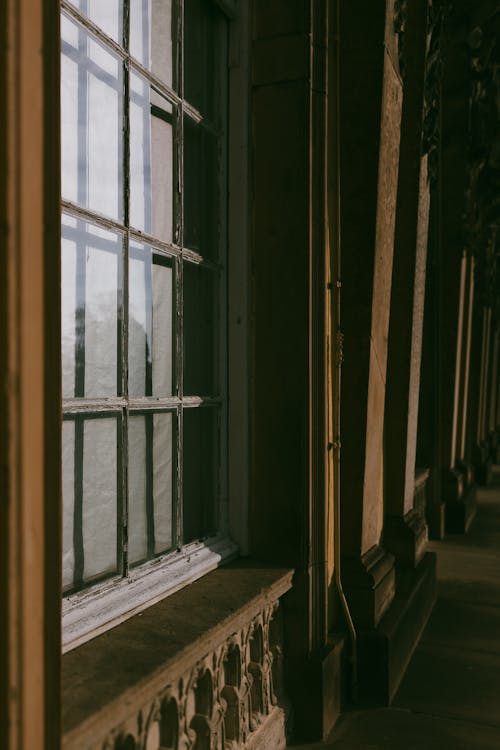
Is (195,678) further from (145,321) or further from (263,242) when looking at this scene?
(263,242)

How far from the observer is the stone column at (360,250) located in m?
3.21

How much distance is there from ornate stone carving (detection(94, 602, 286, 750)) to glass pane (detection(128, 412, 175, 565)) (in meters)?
0.34

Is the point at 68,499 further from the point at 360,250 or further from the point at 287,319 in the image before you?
the point at 360,250

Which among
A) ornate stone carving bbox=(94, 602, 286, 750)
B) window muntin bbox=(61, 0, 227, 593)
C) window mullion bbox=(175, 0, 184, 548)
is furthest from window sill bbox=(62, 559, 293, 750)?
window mullion bbox=(175, 0, 184, 548)

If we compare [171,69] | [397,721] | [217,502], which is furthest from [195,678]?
[171,69]

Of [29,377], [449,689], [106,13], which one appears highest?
[106,13]

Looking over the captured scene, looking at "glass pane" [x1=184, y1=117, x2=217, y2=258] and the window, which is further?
"glass pane" [x1=184, y1=117, x2=217, y2=258]

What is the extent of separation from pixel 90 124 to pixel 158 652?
125 centimetres

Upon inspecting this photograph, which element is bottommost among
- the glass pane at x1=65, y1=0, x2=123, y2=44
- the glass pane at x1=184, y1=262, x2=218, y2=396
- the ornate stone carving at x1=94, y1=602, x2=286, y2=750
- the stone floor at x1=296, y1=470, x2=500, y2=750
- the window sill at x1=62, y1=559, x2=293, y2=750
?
the stone floor at x1=296, y1=470, x2=500, y2=750

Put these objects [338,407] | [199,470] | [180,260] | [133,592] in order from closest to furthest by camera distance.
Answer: [133,592], [180,260], [199,470], [338,407]

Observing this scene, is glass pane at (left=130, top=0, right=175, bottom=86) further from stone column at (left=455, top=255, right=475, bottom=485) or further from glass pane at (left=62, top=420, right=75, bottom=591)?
stone column at (left=455, top=255, right=475, bottom=485)

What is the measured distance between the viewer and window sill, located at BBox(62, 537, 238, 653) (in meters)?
1.80

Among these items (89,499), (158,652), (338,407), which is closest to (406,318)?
(338,407)

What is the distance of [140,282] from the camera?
7.27 feet
